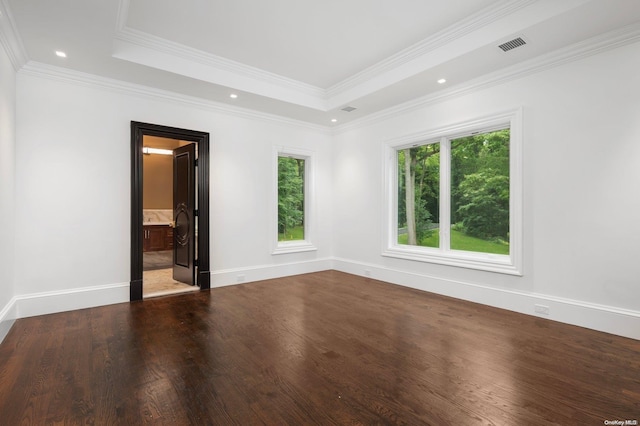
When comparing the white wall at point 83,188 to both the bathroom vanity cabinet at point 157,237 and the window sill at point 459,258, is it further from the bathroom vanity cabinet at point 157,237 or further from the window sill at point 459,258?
the bathroom vanity cabinet at point 157,237

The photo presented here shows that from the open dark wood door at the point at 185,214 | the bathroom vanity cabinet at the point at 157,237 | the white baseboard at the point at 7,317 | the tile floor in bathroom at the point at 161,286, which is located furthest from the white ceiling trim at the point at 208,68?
the bathroom vanity cabinet at the point at 157,237

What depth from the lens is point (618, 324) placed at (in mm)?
3193

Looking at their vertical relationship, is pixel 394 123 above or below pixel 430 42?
below

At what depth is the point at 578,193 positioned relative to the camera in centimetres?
351

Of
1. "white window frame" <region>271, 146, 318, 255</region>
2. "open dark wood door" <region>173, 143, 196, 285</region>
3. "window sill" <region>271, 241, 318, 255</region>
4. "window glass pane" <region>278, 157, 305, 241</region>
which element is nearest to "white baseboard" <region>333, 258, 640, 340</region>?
"window sill" <region>271, 241, 318, 255</region>

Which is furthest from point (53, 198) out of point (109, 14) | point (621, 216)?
point (621, 216)

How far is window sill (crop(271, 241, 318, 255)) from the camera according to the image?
5981 mm

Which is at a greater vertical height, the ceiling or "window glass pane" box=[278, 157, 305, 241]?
the ceiling

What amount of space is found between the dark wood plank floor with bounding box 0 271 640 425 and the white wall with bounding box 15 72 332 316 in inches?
18.0

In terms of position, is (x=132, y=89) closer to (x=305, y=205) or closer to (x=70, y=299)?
(x=70, y=299)

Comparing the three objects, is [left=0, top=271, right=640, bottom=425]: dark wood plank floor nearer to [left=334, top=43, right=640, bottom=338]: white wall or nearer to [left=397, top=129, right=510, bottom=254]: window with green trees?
[left=334, top=43, right=640, bottom=338]: white wall

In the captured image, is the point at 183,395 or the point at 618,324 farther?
the point at 618,324

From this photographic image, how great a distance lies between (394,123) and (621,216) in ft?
10.8

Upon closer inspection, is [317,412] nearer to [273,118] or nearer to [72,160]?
[72,160]
